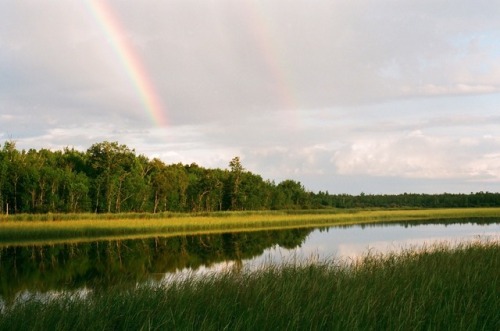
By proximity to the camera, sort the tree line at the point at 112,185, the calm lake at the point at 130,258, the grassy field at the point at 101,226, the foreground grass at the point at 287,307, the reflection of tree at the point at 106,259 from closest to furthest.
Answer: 1. the foreground grass at the point at 287,307
2. the calm lake at the point at 130,258
3. the reflection of tree at the point at 106,259
4. the grassy field at the point at 101,226
5. the tree line at the point at 112,185

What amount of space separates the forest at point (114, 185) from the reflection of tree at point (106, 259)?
24.5 m

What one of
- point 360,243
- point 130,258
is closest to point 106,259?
point 130,258

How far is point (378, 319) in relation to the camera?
323 inches

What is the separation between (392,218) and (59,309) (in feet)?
253

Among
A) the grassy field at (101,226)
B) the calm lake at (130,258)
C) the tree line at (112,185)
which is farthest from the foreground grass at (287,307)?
the tree line at (112,185)

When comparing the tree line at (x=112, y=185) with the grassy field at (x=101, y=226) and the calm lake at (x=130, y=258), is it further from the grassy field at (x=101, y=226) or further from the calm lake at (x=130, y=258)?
the calm lake at (x=130, y=258)

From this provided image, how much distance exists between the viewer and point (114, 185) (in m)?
63.5

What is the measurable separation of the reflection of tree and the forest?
2449 centimetres

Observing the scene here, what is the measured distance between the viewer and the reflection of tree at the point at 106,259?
19.5 m

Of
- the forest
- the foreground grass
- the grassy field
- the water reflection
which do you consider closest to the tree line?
the forest

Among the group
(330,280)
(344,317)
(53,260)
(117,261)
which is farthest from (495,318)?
(53,260)

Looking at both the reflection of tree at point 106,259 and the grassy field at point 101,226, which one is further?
the grassy field at point 101,226

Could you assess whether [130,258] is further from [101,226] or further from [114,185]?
[114,185]

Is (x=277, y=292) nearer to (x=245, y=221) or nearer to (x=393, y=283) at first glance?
(x=393, y=283)
